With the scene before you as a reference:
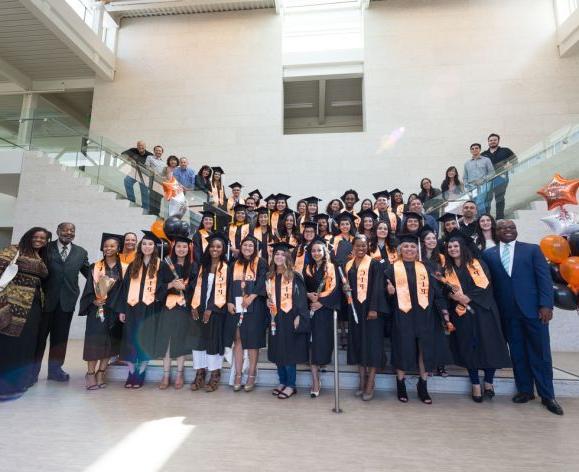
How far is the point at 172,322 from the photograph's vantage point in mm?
3936

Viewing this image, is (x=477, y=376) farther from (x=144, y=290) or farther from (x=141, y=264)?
(x=141, y=264)

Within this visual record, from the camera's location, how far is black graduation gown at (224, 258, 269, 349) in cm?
373

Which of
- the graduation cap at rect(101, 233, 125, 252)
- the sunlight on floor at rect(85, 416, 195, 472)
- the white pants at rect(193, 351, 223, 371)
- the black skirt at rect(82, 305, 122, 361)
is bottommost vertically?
the sunlight on floor at rect(85, 416, 195, 472)

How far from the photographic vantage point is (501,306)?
3.57 metres

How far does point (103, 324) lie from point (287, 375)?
2137mm

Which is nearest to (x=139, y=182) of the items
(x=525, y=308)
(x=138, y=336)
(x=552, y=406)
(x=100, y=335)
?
(x=100, y=335)

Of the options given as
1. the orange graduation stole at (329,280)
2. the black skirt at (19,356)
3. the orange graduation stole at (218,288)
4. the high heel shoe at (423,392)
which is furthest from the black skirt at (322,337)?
the black skirt at (19,356)

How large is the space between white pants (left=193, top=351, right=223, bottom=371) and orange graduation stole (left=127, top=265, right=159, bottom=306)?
0.80 m

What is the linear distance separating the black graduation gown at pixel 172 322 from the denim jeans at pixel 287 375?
3.48ft

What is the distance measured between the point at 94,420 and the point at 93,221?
5.69 meters

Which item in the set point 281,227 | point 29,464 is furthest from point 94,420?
point 281,227

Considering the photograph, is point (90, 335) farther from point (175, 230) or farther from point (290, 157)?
point (290, 157)

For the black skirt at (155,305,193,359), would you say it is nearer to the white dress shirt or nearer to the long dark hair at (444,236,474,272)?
the long dark hair at (444,236,474,272)

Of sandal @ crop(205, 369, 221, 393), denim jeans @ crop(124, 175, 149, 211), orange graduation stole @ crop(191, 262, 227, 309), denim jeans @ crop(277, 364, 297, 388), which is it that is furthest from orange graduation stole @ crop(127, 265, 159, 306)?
denim jeans @ crop(124, 175, 149, 211)
